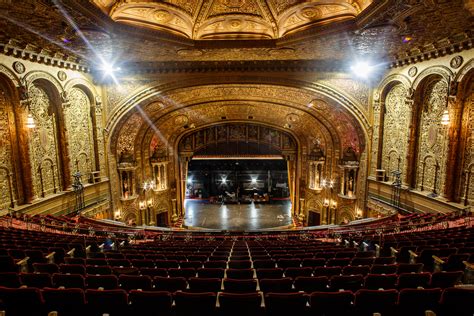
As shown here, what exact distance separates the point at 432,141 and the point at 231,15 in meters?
9.69

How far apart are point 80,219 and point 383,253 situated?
1171 cm

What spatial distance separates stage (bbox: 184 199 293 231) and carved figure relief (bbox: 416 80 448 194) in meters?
9.87

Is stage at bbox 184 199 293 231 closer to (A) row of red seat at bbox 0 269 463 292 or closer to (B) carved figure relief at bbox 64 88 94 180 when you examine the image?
(B) carved figure relief at bbox 64 88 94 180

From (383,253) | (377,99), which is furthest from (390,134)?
(383,253)

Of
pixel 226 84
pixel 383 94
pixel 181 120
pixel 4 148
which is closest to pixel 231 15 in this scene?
pixel 226 84

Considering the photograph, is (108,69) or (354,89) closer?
(108,69)

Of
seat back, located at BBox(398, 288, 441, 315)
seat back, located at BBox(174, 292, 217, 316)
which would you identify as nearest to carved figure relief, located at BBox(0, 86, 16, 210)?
seat back, located at BBox(174, 292, 217, 316)

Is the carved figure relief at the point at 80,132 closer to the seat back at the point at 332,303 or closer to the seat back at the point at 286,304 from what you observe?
the seat back at the point at 286,304

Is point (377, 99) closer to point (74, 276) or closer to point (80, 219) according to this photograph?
point (74, 276)

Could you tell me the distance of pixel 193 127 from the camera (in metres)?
19.4

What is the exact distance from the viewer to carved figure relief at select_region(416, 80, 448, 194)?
10789 mm

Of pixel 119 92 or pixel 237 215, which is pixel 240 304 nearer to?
pixel 119 92

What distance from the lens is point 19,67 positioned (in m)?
9.72

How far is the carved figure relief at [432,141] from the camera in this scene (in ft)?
35.4
